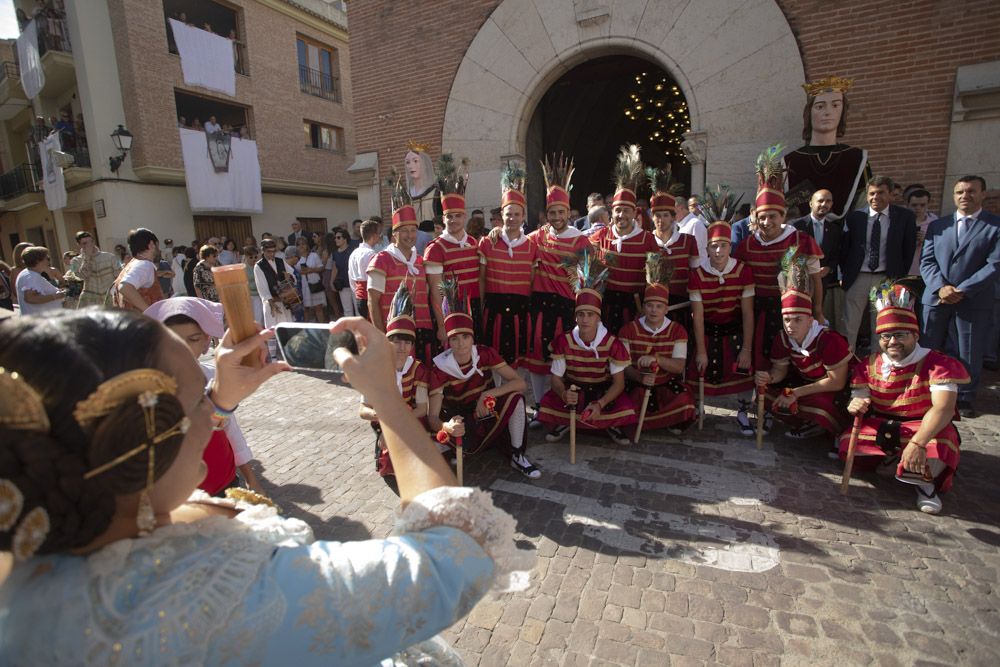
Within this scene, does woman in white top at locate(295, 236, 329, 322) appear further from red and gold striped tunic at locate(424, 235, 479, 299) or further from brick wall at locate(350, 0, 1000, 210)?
brick wall at locate(350, 0, 1000, 210)

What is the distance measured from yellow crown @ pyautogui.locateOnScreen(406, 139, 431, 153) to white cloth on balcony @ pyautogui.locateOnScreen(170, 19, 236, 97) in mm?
11122

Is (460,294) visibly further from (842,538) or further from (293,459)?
(842,538)

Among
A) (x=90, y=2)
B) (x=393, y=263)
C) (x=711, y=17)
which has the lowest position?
(x=393, y=263)

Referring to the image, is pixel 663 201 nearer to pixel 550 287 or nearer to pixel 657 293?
pixel 657 293

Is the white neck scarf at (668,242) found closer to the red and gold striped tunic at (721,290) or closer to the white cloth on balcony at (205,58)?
the red and gold striped tunic at (721,290)

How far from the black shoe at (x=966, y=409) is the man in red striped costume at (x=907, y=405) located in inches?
63.2

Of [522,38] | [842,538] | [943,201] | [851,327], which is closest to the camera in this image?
[842,538]

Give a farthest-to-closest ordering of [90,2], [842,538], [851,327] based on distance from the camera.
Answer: [90,2] < [851,327] < [842,538]

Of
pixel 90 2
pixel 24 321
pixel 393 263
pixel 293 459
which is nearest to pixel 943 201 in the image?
pixel 393 263

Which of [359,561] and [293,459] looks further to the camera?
[293,459]

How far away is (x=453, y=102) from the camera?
31.1ft

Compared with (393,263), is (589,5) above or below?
above

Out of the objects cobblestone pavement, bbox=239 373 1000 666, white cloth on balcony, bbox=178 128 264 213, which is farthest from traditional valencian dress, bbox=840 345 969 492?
white cloth on balcony, bbox=178 128 264 213

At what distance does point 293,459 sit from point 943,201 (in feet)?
28.4
